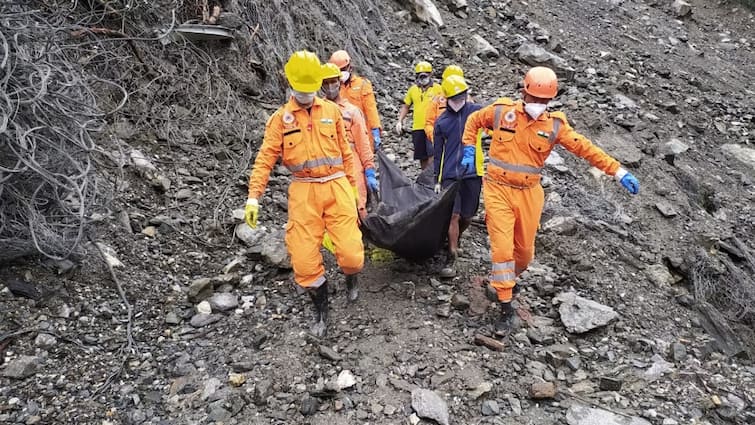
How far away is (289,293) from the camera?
382 cm

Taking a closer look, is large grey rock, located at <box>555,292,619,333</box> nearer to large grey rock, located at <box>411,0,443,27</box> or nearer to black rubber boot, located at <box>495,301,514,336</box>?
black rubber boot, located at <box>495,301,514,336</box>

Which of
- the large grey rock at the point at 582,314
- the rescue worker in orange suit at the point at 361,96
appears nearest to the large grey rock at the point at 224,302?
the rescue worker in orange suit at the point at 361,96

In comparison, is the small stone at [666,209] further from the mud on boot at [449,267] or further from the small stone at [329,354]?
the small stone at [329,354]

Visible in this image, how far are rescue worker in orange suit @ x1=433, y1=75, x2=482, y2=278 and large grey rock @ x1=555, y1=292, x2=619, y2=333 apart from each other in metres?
0.83

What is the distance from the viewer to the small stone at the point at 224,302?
3.67m

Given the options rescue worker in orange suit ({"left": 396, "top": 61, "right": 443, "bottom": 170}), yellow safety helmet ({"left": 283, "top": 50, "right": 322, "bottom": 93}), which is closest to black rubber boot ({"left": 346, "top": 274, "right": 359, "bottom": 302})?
yellow safety helmet ({"left": 283, "top": 50, "right": 322, "bottom": 93})

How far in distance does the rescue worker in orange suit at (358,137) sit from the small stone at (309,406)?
123 centimetres

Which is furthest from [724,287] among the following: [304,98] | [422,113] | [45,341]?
[45,341]

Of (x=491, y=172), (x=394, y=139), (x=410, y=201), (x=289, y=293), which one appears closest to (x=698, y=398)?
(x=491, y=172)

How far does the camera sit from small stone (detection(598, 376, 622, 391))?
10.1ft

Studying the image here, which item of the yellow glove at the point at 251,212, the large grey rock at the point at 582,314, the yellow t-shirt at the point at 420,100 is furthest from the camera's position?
the yellow t-shirt at the point at 420,100

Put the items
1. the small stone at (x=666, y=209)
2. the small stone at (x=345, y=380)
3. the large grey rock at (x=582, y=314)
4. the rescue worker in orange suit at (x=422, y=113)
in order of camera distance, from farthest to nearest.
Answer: the small stone at (x=666, y=209), the rescue worker in orange suit at (x=422, y=113), the large grey rock at (x=582, y=314), the small stone at (x=345, y=380)

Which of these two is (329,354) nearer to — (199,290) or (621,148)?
(199,290)

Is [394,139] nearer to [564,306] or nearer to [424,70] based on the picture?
[424,70]
